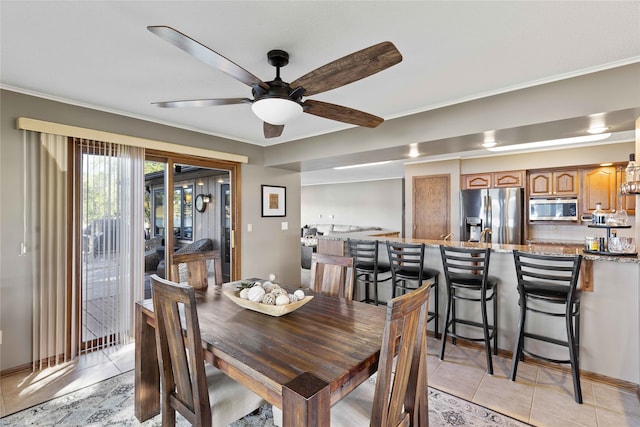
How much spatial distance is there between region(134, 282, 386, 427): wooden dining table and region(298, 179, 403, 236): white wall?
22.2 feet

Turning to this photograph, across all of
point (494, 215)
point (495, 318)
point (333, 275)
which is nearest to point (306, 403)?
point (333, 275)

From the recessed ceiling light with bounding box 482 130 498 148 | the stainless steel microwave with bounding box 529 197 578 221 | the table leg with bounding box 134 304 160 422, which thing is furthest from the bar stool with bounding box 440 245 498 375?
the stainless steel microwave with bounding box 529 197 578 221

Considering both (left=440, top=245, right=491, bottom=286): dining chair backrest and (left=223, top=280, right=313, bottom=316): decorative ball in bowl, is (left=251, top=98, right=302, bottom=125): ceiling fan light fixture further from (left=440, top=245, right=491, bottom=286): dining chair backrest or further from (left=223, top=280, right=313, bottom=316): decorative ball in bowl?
(left=440, top=245, right=491, bottom=286): dining chair backrest

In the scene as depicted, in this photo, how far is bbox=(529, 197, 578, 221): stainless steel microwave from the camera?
4.52 meters

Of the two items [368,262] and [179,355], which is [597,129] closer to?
[368,262]

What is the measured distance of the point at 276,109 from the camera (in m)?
1.78

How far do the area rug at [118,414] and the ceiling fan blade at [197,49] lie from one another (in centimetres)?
213

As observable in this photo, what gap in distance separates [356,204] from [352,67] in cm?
798

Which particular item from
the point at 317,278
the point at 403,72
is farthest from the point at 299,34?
the point at 317,278

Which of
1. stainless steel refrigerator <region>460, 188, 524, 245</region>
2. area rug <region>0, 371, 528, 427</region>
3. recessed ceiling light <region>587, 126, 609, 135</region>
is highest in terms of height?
recessed ceiling light <region>587, 126, 609, 135</region>

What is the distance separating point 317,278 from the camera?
2475 mm

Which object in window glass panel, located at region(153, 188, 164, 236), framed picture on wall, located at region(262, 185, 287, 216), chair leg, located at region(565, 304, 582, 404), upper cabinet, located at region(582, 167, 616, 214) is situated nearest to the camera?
chair leg, located at region(565, 304, 582, 404)

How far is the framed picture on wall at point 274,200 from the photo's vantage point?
466 centimetres

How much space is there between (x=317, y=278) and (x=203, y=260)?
101cm
